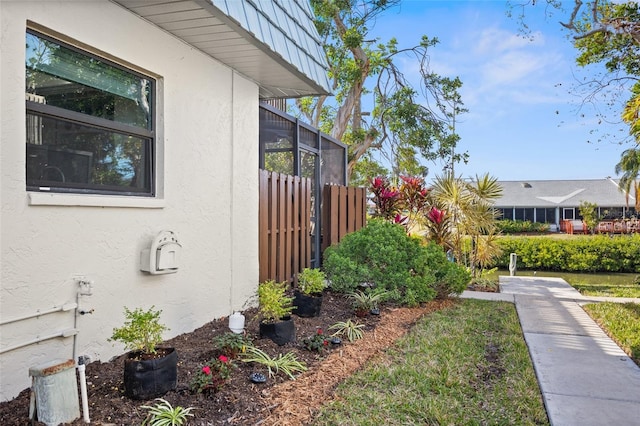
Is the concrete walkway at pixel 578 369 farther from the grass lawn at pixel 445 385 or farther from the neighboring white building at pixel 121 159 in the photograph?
the neighboring white building at pixel 121 159

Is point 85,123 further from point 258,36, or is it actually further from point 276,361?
point 276,361

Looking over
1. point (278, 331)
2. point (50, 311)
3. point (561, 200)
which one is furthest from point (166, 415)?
point (561, 200)

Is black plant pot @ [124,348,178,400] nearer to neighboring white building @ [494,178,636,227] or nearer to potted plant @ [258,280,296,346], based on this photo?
potted plant @ [258,280,296,346]

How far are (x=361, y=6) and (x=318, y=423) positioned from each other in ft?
46.0

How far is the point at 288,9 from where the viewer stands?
5.25m

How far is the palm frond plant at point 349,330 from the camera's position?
15.9ft

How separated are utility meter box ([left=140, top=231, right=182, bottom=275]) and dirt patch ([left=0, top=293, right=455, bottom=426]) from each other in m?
0.75

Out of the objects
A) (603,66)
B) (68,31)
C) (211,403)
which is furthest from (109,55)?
(603,66)

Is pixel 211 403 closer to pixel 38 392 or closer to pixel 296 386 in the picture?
pixel 296 386

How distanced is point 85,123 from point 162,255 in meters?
1.27

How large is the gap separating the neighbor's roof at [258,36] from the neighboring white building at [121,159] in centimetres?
2

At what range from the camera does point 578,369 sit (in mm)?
4305

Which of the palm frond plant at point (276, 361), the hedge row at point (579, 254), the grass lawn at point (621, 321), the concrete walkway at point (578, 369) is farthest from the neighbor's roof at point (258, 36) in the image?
the hedge row at point (579, 254)

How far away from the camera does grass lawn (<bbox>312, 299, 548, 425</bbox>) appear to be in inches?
123
